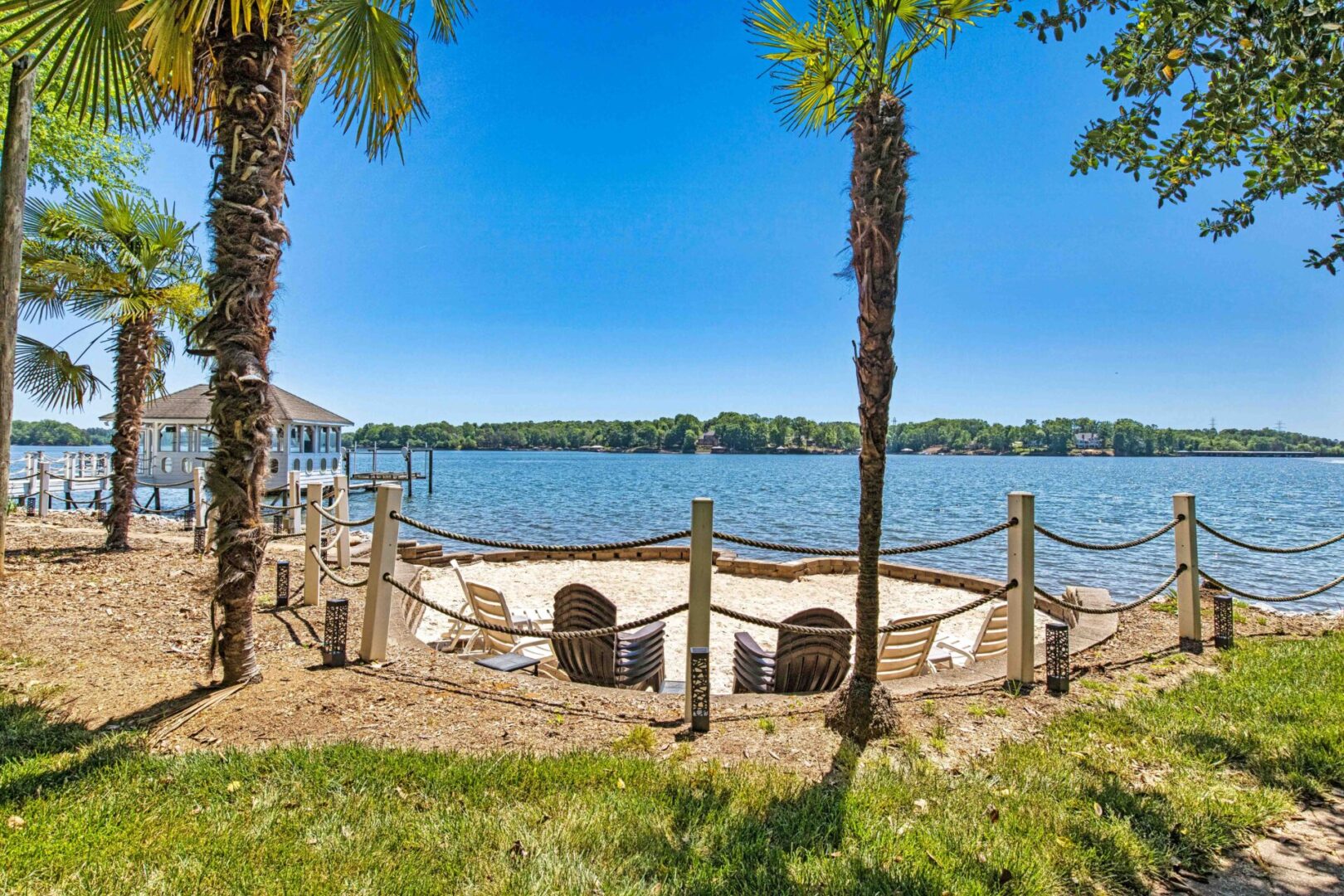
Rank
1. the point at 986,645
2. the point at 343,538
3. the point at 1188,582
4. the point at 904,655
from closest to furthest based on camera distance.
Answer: the point at 1188,582 < the point at 904,655 < the point at 986,645 < the point at 343,538

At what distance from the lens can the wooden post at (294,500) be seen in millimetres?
11570

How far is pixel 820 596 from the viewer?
11281 mm

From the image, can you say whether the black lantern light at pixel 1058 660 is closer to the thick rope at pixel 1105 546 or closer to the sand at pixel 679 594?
the thick rope at pixel 1105 546

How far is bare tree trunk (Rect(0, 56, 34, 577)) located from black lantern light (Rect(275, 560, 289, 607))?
2.78m

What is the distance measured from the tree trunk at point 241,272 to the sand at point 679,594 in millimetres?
4308

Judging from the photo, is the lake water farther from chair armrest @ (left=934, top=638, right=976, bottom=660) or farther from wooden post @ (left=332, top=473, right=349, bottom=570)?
wooden post @ (left=332, top=473, right=349, bottom=570)

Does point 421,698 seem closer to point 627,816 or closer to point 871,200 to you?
point 627,816

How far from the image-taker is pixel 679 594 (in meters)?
10.9

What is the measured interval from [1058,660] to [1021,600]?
495 mm

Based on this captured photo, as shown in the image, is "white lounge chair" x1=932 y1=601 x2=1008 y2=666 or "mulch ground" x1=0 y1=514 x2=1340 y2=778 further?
"white lounge chair" x1=932 y1=601 x2=1008 y2=666

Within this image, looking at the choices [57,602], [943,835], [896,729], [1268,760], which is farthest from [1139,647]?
[57,602]

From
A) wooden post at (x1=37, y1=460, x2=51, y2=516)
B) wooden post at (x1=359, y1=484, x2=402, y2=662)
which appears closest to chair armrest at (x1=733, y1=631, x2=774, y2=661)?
wooden post at (x1=359, y1=484, x2=402, y2=662)

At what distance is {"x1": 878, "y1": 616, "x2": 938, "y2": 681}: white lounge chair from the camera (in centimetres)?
618

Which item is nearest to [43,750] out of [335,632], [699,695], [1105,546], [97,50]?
[335,632]
